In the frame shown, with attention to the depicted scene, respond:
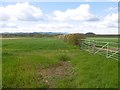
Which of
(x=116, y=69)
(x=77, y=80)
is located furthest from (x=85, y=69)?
(x=77, y=80)

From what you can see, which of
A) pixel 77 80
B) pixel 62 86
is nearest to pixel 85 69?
pixel 77 80

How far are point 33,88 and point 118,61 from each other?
6717 mm

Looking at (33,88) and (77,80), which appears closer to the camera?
(33,88)

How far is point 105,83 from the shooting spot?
966 cm

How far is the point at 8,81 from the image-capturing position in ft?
34.3

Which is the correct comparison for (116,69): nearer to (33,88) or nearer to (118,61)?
(118,61)

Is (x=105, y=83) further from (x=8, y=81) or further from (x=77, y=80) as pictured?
(x=8, y=81)

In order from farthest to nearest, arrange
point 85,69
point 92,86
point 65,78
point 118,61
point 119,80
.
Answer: point 118,61 → point 85,69 → point 65,78 → point 119,80 → point 92,86

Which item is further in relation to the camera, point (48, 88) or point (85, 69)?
point (85, 69)

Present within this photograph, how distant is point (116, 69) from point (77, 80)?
2658 millimetres

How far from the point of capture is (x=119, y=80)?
33.1 ft

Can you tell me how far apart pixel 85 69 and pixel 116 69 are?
137cm

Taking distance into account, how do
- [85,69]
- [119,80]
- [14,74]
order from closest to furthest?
[119,80] < [14,74] < [85,69]

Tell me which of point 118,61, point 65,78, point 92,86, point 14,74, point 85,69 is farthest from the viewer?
point 118,61
